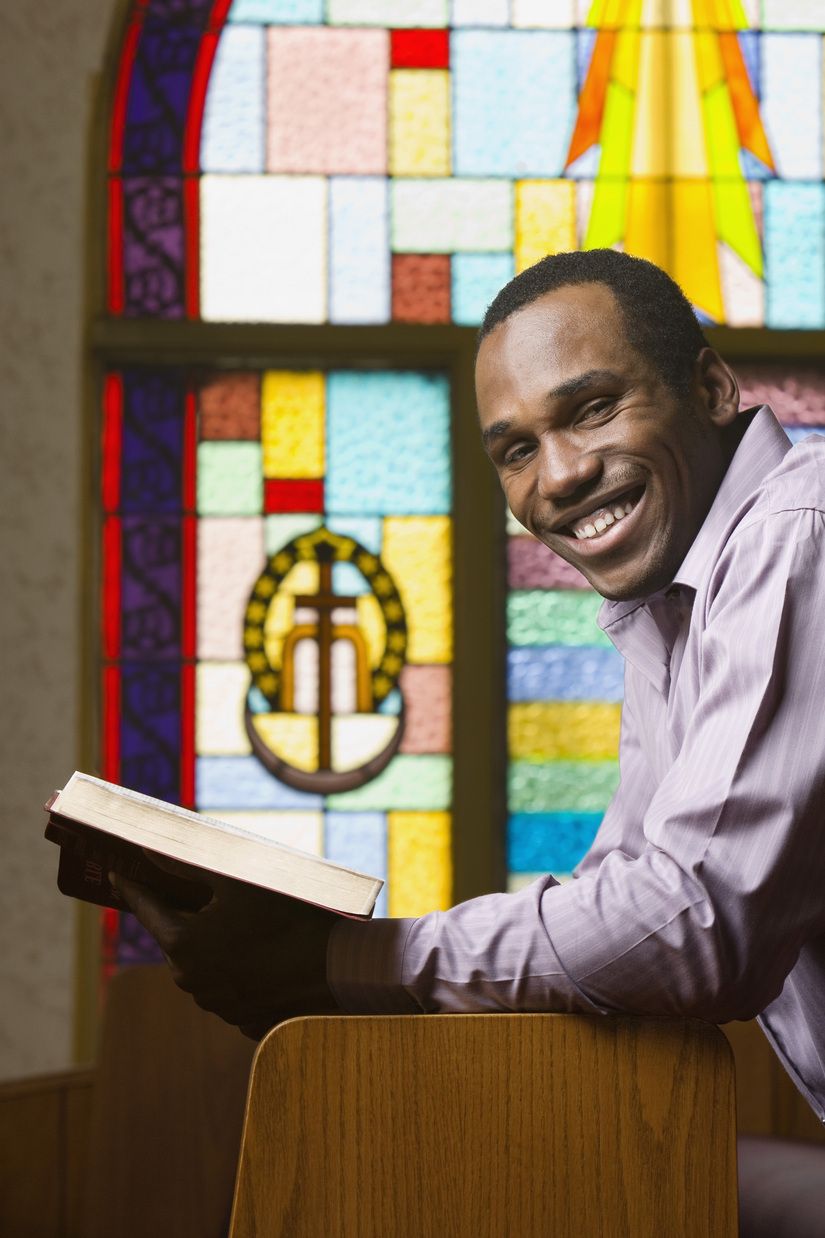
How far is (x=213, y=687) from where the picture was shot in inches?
109

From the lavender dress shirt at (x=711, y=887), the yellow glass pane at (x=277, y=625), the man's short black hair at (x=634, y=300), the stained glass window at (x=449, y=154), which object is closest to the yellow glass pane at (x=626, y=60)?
the stained glass window at (x=449, y=154)

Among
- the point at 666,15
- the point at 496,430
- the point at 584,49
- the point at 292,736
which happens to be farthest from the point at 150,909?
the point at 666,15

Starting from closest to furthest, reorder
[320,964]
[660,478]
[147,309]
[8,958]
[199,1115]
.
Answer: [320,964], [660,478], [199,1115], [8,958], [147,309]

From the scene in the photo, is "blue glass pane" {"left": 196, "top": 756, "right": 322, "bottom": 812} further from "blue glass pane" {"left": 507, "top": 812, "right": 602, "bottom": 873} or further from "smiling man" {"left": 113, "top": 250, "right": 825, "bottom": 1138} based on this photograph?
"smiling man" {"left": 113, "top": 250, "right": 825, "bottom": 1138}

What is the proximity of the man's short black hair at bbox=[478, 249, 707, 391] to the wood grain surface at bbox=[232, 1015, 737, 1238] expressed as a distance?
1.97ft

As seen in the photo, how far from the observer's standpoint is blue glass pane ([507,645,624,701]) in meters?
2.81

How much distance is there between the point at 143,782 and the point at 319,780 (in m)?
0.36

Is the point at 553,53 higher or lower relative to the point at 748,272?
higher

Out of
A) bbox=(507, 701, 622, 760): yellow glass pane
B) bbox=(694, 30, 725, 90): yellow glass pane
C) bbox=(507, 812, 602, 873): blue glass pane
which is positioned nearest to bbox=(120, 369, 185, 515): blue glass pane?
bbox=(507, 701, 622, 760): yellow glass pane

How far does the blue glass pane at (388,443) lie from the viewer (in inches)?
111

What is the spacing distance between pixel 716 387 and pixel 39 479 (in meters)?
1.82

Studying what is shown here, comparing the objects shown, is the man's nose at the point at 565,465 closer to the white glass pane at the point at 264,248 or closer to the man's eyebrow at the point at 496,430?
the man's eyebrow at the point at 496,430

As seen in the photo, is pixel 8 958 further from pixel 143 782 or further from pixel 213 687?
pixel 213 687

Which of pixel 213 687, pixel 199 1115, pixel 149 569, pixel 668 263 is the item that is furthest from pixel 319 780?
pixel 668 263
